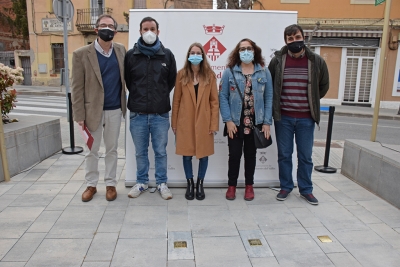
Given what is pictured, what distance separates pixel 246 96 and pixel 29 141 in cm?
347

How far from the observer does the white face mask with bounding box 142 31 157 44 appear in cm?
358

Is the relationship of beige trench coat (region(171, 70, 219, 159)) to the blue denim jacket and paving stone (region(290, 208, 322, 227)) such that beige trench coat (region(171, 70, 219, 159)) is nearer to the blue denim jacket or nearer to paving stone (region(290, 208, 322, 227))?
the blue denim jacket

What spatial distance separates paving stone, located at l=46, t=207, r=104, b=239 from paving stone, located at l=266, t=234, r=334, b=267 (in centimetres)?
174

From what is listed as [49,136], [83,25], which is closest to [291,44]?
[49,136]

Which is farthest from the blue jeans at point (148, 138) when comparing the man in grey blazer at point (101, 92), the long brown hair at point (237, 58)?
the long brown hair at point (237, 58)

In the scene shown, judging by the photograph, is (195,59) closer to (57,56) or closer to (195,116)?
(195,116)

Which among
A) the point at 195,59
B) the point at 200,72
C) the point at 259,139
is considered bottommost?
the point at 259,139

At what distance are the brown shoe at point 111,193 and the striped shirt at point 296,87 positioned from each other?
230 cm

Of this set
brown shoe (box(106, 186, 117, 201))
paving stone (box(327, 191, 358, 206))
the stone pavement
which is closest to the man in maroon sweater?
paving stone (box(327, 191, 358, 206))

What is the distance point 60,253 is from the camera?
281 cm

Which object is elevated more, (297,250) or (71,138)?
(71,138)

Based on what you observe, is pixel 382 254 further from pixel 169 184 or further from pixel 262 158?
pixel 169 184

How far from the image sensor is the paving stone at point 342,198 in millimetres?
3974

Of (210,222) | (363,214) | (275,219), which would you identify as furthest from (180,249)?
(363,214)
